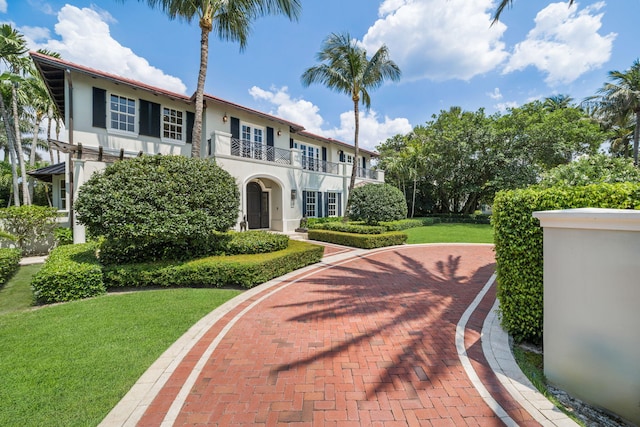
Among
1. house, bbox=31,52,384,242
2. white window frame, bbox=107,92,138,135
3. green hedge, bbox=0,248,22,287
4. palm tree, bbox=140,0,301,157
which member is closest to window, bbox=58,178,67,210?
house, bbox=31,52,384,242

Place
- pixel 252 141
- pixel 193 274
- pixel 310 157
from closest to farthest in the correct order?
pixel 193 274 → pixel 252 141 → pixel 310 157

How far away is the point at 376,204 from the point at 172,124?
11.9 meters

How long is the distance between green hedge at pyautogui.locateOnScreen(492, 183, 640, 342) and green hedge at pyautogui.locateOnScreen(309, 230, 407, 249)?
8.76m

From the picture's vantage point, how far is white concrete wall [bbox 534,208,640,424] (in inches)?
105

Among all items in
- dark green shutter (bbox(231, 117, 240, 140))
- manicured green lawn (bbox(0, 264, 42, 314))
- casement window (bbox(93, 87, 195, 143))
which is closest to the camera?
manicured green lawn (bbox(0, 264, 42, 314))

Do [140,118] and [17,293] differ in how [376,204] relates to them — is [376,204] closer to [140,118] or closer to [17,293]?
[140,118]

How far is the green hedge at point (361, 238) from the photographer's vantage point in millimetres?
13164

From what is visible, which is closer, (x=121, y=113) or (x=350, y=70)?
(x=121, y=113)

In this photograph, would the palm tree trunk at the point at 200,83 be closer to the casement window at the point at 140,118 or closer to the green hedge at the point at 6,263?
the casement window at the point at 140,118

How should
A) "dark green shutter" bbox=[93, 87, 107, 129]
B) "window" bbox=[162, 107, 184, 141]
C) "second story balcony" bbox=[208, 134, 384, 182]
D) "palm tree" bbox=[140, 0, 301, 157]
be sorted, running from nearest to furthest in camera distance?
1. "palm tree" bbox=[140, 0, 301, 157]
2. "dark green shutter" bbox=[93, 87, 107, 129]
3. "window" bbox=[162, 107, 184, 141]
4. "second story balcony" bbox=[208, 134, 384, 182]

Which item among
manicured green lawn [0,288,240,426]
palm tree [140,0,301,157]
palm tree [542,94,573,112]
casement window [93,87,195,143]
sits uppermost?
palm tree [542,94,573,112]

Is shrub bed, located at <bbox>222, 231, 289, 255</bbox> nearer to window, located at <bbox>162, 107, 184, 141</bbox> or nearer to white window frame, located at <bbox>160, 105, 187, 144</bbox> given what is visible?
white window frame, located at <bbox>160, 105, 187, 144</bbox>

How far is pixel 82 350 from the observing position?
3.81m

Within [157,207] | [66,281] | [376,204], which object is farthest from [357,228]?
[66,281]
